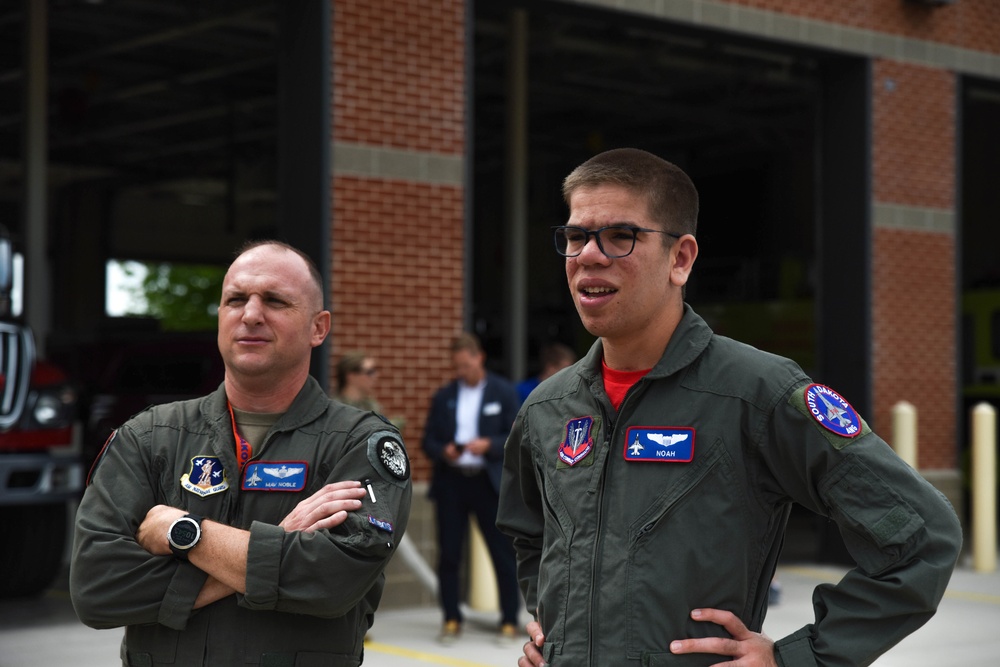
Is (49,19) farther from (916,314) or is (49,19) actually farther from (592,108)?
(916,314)

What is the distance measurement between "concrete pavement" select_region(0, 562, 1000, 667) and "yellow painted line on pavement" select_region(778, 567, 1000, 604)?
0.04 m

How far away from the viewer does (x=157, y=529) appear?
3.07 metres

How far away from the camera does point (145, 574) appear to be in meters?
3.04

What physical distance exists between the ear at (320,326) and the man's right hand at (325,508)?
1.42 ft

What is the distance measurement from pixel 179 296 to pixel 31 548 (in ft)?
135

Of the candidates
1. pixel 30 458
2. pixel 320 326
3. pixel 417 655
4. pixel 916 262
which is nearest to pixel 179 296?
pixel 916 262

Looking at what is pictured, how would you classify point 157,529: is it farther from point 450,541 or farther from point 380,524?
point 450,541

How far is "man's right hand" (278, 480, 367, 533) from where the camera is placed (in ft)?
10.1

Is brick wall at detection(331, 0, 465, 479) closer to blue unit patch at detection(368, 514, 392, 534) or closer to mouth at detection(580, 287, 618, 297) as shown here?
blue unit patch at detection(368, 514, 392, 534)

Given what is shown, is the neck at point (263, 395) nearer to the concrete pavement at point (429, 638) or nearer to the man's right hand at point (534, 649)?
the man's right hand at point (534, 649)

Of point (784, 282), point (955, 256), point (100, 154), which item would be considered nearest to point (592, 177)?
point (955, 256)

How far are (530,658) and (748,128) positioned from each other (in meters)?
25.1

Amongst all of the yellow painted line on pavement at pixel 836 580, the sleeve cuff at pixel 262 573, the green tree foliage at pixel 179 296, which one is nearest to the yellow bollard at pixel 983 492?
the yellow painted line on pavement at pixel 836 580

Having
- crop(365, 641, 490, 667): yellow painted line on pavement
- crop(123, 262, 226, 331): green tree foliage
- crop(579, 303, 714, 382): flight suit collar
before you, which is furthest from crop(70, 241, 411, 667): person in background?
→ crop(123, 262, 226, 331): green tree foliage
